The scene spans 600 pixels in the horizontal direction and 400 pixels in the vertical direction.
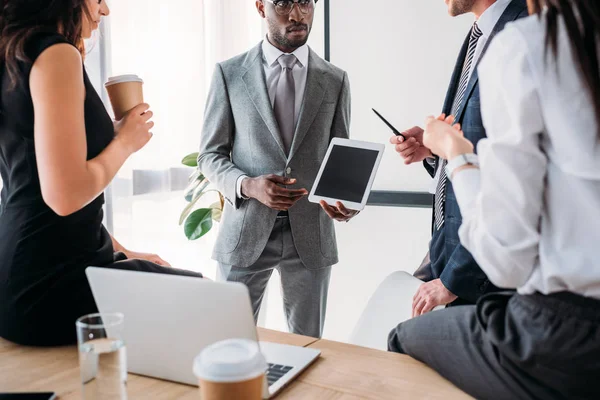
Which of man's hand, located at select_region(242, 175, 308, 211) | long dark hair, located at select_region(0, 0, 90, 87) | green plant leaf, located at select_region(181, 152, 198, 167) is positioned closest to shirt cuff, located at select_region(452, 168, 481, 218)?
long dark hair, located at select_region(0, 0, 90, 87)

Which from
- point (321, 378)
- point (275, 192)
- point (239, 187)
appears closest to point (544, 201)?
point (321, 378)

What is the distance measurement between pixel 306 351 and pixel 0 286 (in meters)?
0.76

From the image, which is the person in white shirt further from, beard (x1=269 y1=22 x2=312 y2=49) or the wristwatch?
beard (x1=269 y1=22 x2=312 y2=49)

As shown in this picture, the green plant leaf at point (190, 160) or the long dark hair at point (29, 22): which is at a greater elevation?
the long dark hair at point (29, 22)

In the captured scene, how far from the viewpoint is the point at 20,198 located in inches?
54.0

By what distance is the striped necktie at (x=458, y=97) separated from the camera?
1.88m

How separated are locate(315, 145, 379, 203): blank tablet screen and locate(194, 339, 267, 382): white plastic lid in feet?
4.56

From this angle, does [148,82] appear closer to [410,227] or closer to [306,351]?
[410,227]

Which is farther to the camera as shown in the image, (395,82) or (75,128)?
(395,82)

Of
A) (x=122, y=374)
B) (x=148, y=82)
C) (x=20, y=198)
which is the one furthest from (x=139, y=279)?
(x=148, y=82)

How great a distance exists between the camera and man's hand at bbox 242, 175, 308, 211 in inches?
88.3

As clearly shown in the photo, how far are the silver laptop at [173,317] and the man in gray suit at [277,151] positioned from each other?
1.31 m

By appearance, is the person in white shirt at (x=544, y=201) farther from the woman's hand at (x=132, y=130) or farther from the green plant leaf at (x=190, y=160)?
the green plant leaf at (x=190, y=160)

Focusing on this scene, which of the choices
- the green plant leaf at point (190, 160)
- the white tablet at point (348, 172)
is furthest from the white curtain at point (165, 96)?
the white tablet at point (348, 172)
